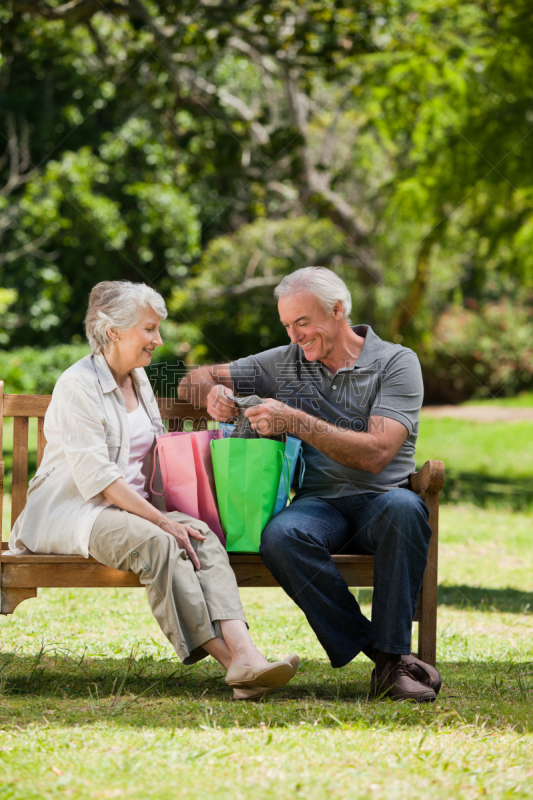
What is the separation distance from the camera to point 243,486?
116 inches

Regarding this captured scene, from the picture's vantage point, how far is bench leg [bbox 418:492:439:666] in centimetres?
304

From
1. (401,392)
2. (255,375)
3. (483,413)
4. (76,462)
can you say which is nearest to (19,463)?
(76,462)

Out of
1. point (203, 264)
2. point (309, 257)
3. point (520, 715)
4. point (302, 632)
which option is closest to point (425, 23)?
point (309, 257)

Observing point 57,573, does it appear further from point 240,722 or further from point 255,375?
point 255,375

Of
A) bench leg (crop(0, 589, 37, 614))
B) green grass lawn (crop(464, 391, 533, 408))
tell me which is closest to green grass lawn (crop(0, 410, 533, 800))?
bench leg (crop(0, 589, 37, 614))

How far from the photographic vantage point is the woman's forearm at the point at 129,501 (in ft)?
9.17

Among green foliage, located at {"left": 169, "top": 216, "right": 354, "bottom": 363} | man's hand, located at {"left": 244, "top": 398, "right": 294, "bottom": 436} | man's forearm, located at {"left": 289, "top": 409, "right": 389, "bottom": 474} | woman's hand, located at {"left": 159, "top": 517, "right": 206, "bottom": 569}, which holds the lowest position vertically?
woman's hand, located at {"left": 159, "top": 517, "right": 206, "bottom": 569}

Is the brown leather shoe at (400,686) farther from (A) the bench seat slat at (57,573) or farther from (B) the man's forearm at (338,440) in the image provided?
(A) the bench seat slat at (57,573)

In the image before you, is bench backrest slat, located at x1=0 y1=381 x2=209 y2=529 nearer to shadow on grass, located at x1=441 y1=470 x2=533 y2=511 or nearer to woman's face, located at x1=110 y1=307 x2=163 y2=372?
woman's face, located at x1=110 y1=307 x2=163 y2=372

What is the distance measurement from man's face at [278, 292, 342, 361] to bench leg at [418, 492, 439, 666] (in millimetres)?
708

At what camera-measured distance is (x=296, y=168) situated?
8.97 meters

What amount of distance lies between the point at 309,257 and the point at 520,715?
531 inches

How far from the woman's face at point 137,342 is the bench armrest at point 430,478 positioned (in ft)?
3.58

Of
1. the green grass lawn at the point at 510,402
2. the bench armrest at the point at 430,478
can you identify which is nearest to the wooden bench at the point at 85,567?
the bench armrest at the point at 430,478
